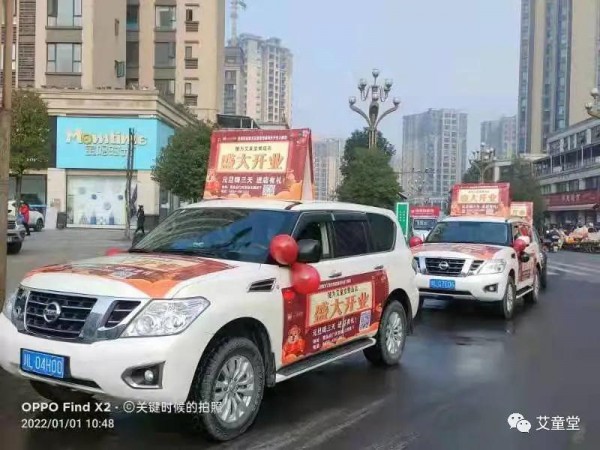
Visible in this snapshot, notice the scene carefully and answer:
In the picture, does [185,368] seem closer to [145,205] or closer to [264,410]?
[264,410]

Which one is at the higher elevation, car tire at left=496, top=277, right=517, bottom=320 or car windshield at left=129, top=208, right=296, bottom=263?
car windshield at left=129, top=208, right=296, bottom=263

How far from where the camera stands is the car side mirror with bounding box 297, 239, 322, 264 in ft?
17.6

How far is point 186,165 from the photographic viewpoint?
1196 inches

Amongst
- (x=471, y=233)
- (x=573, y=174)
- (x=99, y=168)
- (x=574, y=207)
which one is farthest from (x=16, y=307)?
(x=573, y=174)

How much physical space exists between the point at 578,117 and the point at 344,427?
369 ft

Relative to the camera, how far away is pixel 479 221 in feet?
40.9

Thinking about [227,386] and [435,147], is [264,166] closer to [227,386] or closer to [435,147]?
[227,386]

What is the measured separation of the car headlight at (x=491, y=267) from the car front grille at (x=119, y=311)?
740 centimetres

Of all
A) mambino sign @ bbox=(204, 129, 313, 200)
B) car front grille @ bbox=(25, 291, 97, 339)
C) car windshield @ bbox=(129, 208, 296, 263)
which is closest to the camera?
car front grille @ bbox=(25, 291, 97, 339)

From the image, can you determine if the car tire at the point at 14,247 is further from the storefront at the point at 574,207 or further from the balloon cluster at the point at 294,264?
the storefront at the point at 574,207

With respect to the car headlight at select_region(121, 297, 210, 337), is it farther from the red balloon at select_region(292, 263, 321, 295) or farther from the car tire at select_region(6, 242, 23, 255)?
the car tire at select_region(6, 242, 23, 255)

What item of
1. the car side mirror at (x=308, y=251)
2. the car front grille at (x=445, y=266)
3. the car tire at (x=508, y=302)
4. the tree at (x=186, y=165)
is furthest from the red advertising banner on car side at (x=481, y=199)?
the car side mirror at (x=308, y=251)

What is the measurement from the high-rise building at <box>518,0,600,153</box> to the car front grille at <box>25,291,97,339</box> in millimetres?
105742

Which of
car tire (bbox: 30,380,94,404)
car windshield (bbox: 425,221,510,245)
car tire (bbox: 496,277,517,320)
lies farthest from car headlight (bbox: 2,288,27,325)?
car windshield (bbox: 425,221,510,245)
